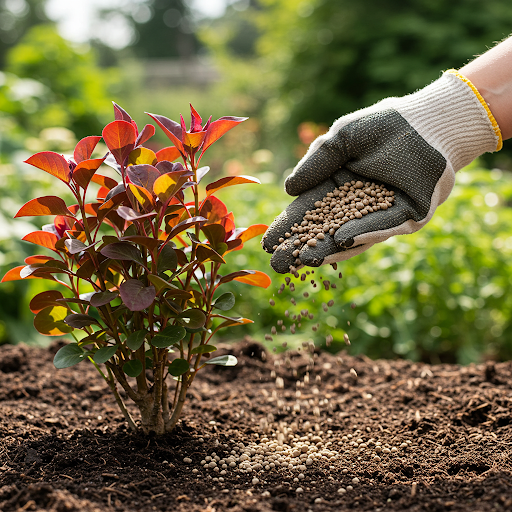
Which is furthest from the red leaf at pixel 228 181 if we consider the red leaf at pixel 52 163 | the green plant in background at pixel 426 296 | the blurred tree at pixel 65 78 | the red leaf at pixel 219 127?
the blurred tree at pixel 65 78

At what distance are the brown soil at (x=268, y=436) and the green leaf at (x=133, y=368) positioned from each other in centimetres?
28

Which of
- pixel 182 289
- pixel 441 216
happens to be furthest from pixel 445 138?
pixel 441 216

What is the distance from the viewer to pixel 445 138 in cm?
180

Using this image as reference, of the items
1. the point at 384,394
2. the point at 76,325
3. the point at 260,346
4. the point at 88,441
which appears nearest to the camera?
the point at 76,325

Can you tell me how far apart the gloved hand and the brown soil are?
2.25 ft

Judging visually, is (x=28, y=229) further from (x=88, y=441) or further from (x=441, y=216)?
(x=441, y=216)

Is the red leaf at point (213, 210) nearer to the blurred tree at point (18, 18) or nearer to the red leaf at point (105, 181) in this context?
the red leaf at point (105, 181)

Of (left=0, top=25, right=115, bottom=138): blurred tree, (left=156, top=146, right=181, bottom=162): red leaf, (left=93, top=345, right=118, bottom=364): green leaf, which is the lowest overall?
(left=93, top=345, right=118, bottom=364): green leaf

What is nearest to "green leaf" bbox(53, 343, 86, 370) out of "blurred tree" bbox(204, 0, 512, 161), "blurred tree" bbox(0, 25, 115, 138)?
"blurred tree" bbox(0, 25, 115, 138)

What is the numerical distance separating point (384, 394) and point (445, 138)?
1122 millimetres

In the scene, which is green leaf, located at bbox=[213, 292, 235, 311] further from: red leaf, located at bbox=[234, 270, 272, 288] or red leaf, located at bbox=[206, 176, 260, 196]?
red leaf, located at bbox=[206, 176, 260, 196]

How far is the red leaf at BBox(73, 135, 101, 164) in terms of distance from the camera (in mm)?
1488

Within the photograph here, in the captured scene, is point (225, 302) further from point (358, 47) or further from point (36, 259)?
point (358, 47)

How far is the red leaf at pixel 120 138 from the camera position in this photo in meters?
1.39
